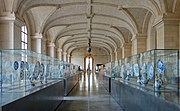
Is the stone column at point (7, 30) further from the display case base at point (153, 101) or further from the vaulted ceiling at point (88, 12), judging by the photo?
the display case base at point (153, 101)

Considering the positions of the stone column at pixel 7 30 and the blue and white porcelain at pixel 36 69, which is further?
the stone column at pixel 7 30

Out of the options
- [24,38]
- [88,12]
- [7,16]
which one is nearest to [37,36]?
[24,38]

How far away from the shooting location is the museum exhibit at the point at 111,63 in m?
5.09

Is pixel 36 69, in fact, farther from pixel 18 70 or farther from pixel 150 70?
pixel 150 70

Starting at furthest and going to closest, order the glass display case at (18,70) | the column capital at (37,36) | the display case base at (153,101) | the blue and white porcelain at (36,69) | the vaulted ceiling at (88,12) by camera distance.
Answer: the column capital at (37,36) → the vaulted ceiling at (88,12) → the blue and white porcelain at (36,69) → the glass display case at (18,70) → the display case base at (153,101)

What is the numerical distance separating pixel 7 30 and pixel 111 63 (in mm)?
7500

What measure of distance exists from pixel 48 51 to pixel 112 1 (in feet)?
38.8

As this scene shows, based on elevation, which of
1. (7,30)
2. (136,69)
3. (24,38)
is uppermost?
(24,38)

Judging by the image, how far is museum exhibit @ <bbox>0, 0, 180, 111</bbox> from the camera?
16.7 ft

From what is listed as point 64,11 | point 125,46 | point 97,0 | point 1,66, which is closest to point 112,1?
point 97,0

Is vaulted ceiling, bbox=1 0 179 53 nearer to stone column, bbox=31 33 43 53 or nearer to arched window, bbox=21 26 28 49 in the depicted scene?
stone column, bbox=31 33 43 53

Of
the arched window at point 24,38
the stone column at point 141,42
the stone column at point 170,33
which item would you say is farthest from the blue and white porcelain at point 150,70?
the stone column at point 141,42

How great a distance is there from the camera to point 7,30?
1224 centimetres

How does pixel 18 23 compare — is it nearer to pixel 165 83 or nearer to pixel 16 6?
pixel 16 6
